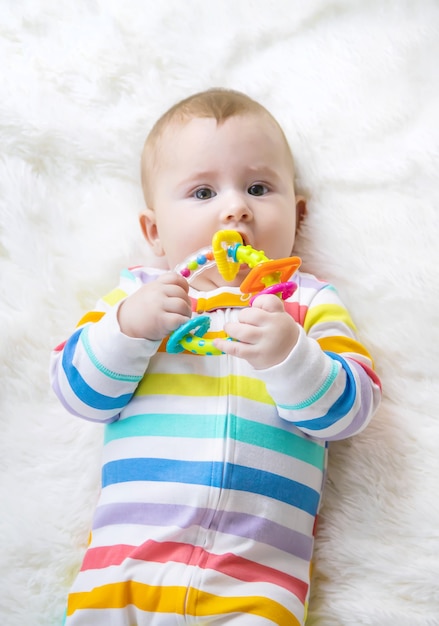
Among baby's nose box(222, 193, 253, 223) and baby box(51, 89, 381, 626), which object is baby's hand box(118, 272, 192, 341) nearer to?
baby box(51, 89, 381, 626)

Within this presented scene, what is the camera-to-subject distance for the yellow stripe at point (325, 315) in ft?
4.13

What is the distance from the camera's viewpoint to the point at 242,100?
139 cm

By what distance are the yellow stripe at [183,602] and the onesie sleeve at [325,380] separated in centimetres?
27

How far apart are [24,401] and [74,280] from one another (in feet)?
0.85

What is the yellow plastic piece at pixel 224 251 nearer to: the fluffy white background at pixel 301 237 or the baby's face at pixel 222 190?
the baby's face at pixel 222 190

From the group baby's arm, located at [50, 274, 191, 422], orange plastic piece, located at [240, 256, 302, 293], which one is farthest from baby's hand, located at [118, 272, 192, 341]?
orange plastic piece, located at [240, 256, 302, 293]

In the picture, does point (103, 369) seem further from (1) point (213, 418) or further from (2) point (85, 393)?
(1) point (213, 418)

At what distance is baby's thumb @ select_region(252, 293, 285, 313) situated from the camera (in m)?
1.08

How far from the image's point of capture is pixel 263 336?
1060mm

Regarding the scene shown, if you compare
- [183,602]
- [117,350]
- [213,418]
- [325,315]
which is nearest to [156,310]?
[117,350]

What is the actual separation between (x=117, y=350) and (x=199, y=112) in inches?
19.3

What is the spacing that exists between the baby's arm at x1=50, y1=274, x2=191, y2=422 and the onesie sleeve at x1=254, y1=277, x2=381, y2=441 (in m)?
0.18

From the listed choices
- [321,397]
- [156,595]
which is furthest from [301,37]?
[156,595]

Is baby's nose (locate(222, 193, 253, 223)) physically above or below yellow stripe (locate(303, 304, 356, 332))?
above
